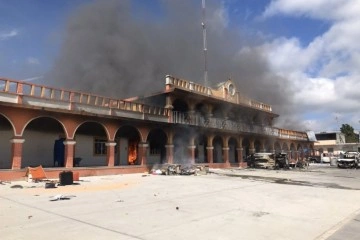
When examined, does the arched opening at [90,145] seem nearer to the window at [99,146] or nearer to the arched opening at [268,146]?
the window at [99,146]

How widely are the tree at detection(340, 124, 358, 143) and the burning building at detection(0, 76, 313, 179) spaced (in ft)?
175

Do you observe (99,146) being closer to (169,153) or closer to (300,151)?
(169,153)

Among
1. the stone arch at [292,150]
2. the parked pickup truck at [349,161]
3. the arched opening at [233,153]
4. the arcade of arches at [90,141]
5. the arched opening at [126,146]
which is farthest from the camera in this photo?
the stone arch at [292,150]

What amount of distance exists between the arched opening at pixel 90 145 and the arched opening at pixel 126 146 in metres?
1.22

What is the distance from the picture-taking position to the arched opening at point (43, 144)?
2198 centimetres

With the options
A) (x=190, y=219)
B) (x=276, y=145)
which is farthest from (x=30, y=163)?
(x=276, y=145)

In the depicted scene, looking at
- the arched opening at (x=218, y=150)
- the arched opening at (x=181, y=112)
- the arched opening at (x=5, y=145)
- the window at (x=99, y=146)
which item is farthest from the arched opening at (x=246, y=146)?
the arched opening at (x=5, y=145)

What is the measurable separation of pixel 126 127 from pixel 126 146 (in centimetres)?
259

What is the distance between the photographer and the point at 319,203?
438 inches

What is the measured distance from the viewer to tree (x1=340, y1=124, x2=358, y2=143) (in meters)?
85.9

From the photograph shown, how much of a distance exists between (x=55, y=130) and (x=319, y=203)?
1853 cm

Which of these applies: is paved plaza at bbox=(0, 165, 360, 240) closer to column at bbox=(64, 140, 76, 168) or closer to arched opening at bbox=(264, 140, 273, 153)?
column at bbox=(64, 140, 76, 168)

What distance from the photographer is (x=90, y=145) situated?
25.9 meters

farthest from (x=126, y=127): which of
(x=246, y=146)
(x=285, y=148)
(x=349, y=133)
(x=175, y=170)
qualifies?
(x=349, y=133)
